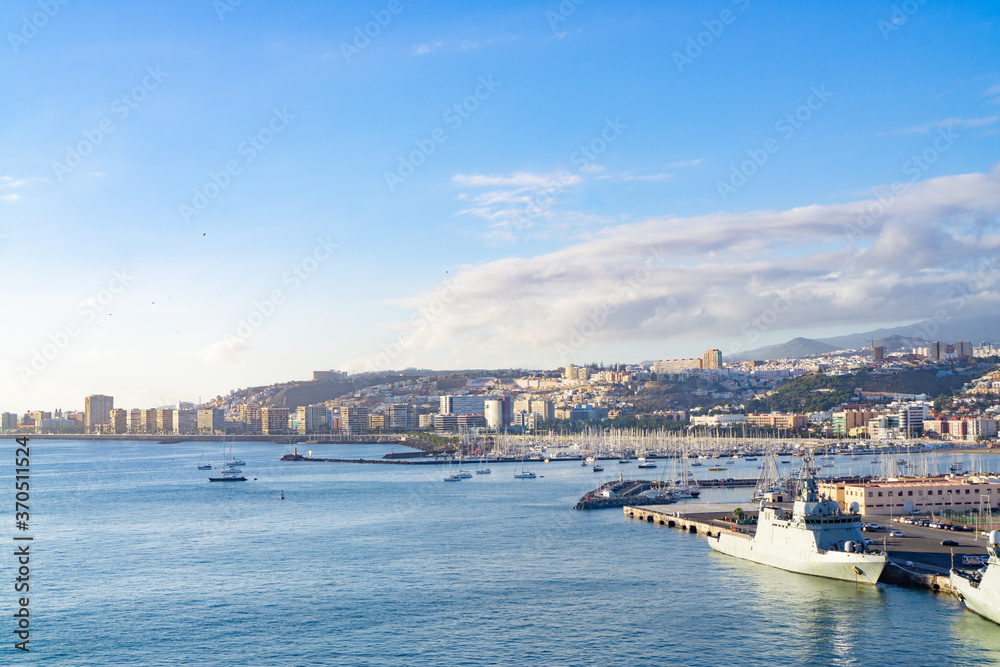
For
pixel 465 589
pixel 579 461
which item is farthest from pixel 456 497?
pixel 579 461

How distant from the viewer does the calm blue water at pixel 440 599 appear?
17.0m

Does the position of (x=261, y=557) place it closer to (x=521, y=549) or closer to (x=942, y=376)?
(x=521, y=549)

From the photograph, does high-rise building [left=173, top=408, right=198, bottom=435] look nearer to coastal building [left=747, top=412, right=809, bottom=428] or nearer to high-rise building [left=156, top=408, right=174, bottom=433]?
high-rise building [left=156, top=408, right=174, bottom=433]

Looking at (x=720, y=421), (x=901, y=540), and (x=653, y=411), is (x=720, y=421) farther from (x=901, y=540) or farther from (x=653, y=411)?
(x=901, y=540)

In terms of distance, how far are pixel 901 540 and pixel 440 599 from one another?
13967mm

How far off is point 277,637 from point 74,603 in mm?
6545

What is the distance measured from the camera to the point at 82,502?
151 ft

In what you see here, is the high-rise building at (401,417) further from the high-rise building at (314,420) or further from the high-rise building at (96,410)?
the high-rise building at (96,410)

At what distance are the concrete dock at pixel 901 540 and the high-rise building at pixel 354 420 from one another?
104 m

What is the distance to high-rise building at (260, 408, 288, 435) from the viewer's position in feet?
485

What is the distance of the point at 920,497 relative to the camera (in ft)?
108

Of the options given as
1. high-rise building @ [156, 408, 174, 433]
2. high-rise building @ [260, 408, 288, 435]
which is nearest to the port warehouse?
high-rise building @ [260, 408, 288, 435]

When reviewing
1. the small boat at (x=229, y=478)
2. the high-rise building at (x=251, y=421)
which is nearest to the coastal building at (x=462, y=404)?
the high-rise building at (x=251, y=421)

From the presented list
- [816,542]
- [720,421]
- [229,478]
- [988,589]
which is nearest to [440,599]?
[816,542]
